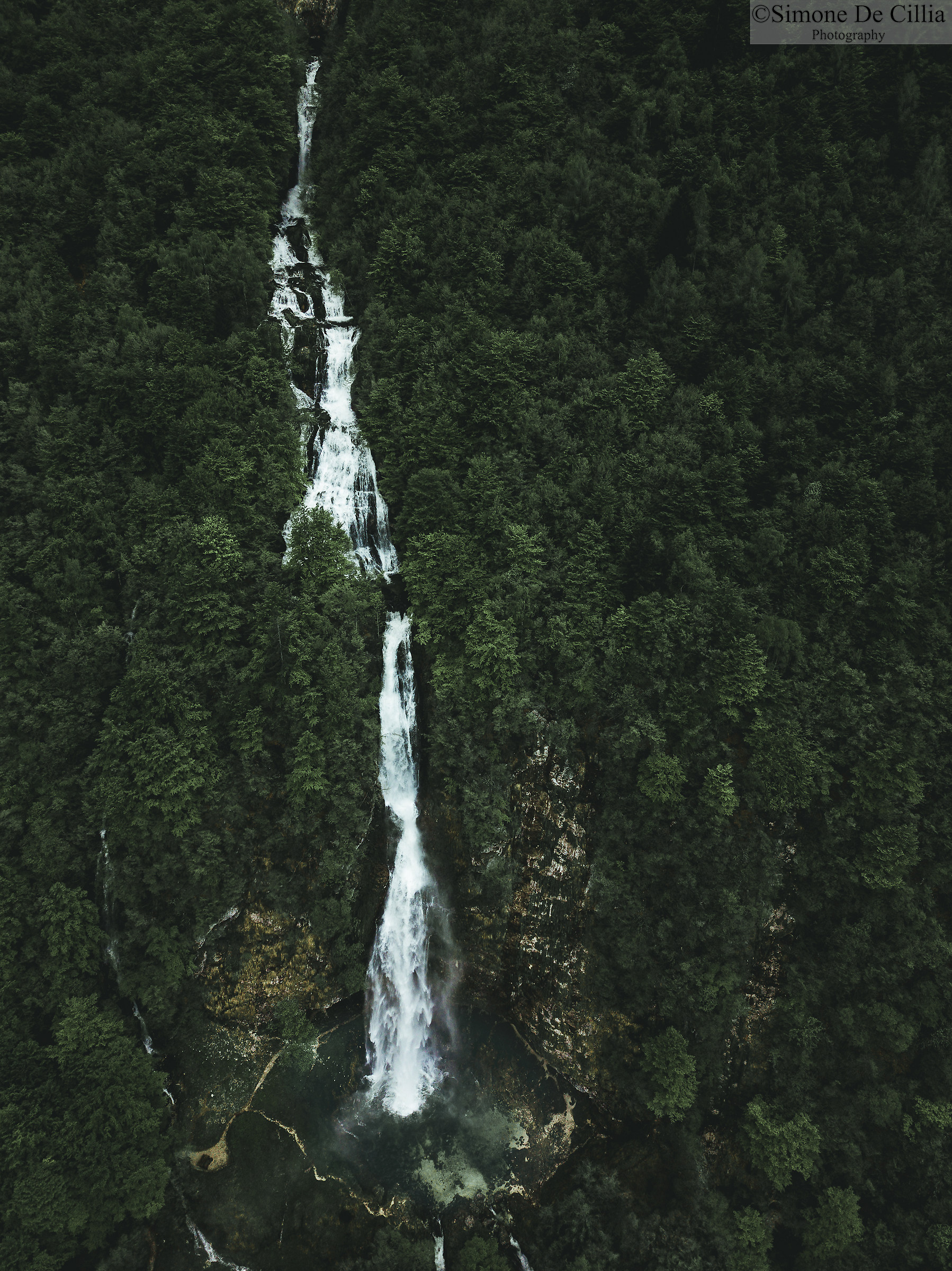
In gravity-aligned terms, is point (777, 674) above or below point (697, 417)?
below

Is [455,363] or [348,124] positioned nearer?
[455,363]

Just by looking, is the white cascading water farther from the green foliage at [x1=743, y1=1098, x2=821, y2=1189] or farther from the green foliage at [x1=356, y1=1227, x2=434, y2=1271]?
the green foliage at [x1=743, y1=1098, x2=821, y2=1189]

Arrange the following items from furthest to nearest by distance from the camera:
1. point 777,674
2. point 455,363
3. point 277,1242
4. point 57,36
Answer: point 57,36 → point 455,363 → point 777,674 → point 277,1242

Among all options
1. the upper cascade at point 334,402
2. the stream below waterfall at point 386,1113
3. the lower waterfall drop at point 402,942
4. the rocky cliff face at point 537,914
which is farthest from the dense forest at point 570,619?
the upper cascade at point 334,402

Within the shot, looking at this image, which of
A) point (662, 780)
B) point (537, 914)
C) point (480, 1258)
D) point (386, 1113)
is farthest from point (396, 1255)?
point (662, 780)

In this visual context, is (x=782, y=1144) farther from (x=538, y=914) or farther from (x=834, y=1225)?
(x=538, y=914)

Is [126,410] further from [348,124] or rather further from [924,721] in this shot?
[924,721]

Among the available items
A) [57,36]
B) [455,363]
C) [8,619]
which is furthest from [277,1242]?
[57,36]

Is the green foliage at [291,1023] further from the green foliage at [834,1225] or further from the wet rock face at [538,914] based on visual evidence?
the green foliage at [834,1225]
